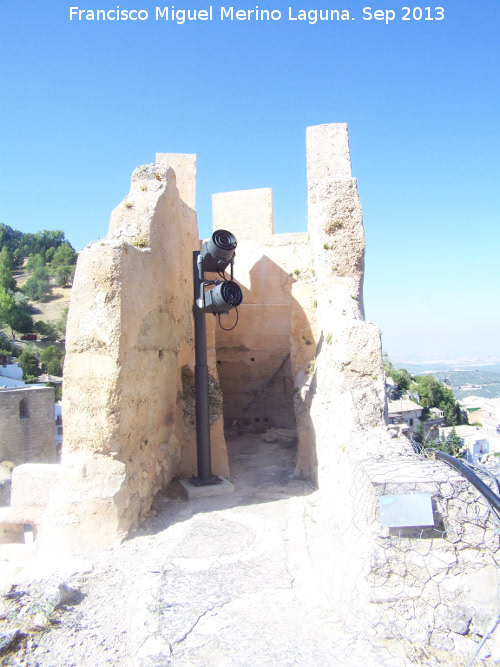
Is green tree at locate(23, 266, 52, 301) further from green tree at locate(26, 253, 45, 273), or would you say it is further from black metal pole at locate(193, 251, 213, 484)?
black metal pole at locate(193, 251, 213, 484)

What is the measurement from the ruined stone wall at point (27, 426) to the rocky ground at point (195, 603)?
72.0ft

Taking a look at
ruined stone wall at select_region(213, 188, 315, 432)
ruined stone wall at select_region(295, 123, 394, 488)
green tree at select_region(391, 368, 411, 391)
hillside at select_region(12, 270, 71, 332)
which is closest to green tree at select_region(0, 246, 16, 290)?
hillside at select_region(12, 270, 71, 332)

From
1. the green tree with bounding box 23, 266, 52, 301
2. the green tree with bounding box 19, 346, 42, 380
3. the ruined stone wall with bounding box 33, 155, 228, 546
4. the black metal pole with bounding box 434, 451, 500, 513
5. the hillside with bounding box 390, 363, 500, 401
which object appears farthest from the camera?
the hillside with bounding box 390, 363, 500, 401

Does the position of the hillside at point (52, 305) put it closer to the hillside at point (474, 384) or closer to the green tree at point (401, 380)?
the green tree at point (401, 380)

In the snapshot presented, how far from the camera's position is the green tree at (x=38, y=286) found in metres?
60.8

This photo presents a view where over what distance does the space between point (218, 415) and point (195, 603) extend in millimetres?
4015

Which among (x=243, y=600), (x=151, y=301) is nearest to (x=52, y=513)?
(x=243, y=600)

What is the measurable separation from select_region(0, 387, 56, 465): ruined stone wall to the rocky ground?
22.0 meters

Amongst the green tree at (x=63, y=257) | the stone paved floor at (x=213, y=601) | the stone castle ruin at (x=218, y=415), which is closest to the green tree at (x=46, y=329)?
the green tree at (x=63, y=257)

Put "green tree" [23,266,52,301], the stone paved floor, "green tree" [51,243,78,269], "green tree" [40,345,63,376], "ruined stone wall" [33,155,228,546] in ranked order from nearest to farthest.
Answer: the stone paved floor, "ruined stone wall" [33,155,228,546], "green tree" [40,345,63,376], "green tree" [23,266,52,301], "green tree" [51,243,78,269]

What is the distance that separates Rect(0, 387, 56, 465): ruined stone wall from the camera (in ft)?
81.0

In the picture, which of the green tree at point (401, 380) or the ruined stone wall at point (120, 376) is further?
the green tree at point (401, 380)

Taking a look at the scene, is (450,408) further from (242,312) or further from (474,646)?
(474,646)

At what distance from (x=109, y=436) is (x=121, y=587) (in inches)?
63.7
